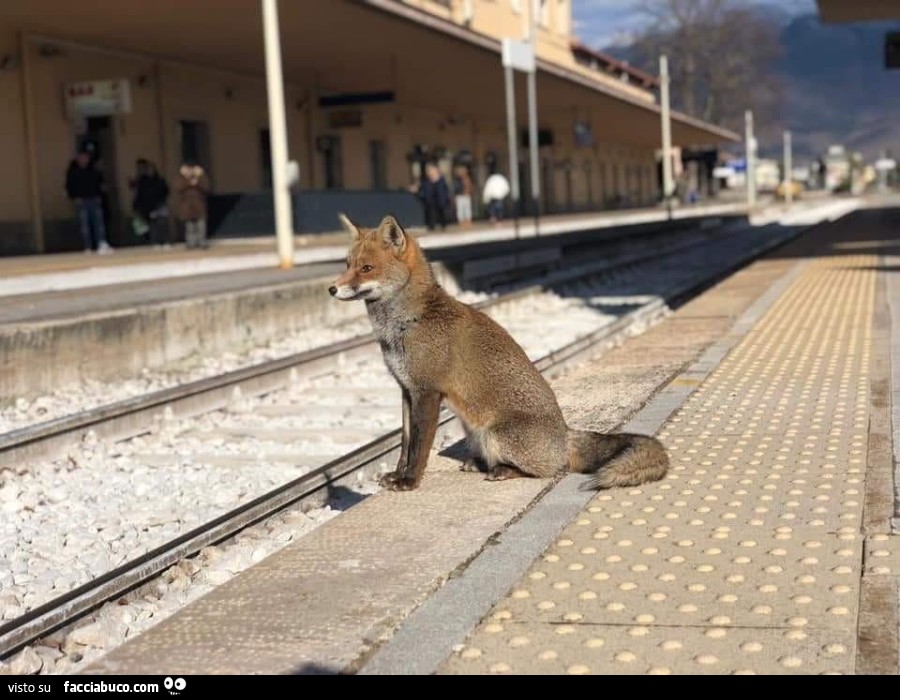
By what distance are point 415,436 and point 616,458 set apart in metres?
0.89

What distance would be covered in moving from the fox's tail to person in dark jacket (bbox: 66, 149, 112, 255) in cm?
1930

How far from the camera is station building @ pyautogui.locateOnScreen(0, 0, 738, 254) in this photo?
24.5 m

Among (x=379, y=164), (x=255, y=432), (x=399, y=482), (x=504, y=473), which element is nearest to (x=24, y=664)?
(x=399, y=482)

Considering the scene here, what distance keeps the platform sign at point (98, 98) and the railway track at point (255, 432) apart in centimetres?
1129

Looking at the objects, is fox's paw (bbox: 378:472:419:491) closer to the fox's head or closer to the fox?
the fox

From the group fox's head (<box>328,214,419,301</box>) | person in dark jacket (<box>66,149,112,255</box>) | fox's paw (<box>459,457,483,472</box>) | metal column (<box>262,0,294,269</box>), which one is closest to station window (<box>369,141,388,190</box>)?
person in dark jacket (<box>66,149,112,255</box>)

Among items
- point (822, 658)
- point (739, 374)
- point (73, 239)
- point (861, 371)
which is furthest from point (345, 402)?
point (73, 239)

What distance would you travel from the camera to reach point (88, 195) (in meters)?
24.1

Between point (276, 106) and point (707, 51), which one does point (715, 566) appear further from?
point (707, 51)

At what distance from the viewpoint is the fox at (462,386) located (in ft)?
18.6

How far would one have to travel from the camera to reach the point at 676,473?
5984mm

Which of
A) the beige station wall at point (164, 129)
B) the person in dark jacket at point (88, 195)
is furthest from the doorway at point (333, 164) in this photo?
the person in dark jacket at point (88, 195)

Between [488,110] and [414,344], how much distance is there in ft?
138
